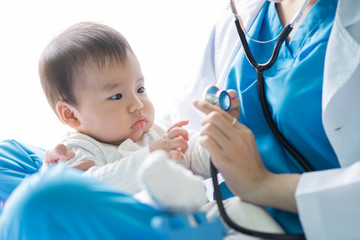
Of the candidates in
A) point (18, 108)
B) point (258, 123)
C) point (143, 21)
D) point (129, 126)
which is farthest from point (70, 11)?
point (258, 123)

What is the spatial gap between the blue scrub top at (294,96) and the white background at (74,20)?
2.64 ft

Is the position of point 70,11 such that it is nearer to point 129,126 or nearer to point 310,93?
point 129,126

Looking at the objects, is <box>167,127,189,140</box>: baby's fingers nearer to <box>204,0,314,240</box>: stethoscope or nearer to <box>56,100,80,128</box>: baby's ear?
<box>204,0,314,240</box>: stethoscope

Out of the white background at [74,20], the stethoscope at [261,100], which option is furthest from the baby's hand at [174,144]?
the white background at [74,20]

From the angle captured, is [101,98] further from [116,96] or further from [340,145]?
[340,145]

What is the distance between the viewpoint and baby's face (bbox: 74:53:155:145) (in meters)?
1.18

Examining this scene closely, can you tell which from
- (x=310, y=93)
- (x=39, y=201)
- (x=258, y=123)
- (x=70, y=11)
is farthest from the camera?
(x=70, y=11)

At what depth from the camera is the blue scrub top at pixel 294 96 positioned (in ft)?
3.22

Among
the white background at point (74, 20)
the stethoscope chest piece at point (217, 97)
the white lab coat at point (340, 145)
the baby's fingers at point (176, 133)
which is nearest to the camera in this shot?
the white lab coat at point (340, 145)

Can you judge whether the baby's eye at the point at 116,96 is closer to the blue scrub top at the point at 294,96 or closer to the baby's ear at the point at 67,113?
the baby's ear at the point at 67,113

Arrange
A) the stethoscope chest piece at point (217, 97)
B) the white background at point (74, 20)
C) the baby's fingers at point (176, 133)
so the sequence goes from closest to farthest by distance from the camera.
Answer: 1. the stethoscope chest piece at point (217, 97)
2. the baby's fingers at point (176, 133)
3. the white background at point (74, 20)

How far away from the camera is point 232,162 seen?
0.91 metres

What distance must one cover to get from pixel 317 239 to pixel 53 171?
→ 528 mm

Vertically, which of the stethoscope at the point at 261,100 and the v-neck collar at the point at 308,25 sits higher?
the v-neck collar at the point at 308,25
